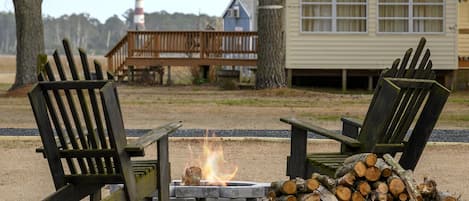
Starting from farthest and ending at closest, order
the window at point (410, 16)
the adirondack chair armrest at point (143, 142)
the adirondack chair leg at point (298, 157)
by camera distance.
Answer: the window at point (410, 16) → the adirondack chair leg at point (298, 157) → the adirondack chair armrest at point (143, 142)

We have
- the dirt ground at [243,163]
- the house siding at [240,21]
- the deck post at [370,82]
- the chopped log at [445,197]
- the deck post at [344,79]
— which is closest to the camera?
the chopped log at [445,197]

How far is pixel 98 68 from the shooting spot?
609cm

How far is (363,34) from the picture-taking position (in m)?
26.4

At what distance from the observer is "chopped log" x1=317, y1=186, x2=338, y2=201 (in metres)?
6.15

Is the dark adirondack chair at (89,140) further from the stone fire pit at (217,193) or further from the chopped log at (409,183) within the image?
the chopped log at (409,183)

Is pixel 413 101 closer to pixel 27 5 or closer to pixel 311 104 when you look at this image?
pixel 311 104

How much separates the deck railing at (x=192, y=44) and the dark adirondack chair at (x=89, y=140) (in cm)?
2165

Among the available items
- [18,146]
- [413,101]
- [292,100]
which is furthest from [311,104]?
[413,101]

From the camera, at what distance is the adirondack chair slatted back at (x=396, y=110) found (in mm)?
6742

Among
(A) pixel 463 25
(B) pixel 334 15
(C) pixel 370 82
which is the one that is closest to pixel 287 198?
(B) pixel 334 15

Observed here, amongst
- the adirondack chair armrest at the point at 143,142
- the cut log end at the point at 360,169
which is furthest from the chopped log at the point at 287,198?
the adirondack chair armrest at the point at 143,142

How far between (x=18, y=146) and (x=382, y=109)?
6.83 metres

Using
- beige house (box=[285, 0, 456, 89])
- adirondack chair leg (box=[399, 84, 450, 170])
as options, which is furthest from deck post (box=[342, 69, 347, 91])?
adirondack chair leg (box=[399, 84, 450, 170])

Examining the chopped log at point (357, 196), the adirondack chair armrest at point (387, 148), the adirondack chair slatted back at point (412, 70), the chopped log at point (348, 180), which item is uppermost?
the adirondack chair slatted back at point (412, 70)
